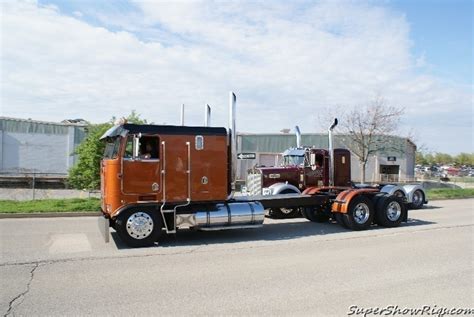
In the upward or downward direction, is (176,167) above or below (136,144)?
below

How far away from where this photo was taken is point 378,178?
51688mm

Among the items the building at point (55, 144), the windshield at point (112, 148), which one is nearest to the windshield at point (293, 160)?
the windshield at point (112, 148)

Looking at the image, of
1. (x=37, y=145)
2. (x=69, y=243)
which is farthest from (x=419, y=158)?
(x=69, y=243)

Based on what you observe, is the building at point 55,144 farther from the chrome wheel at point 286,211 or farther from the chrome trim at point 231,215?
the chrome trim at point 231,215

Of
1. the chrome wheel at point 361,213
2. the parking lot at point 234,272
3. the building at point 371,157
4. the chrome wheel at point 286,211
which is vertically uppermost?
the building at point 371,157

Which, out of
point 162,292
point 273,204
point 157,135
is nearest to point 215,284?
point 162,292

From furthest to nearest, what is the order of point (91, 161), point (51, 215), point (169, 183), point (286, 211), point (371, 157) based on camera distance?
point (371, 157), point (91, 161), point (286, 211), point (51, 215), point (169, 183)

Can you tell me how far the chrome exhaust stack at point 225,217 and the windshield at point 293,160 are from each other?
21.0 ft

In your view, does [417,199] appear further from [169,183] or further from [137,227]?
[137,227]

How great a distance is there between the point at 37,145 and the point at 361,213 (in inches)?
1624

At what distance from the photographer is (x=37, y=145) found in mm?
46375

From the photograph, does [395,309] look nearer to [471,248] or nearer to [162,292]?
[162,292]

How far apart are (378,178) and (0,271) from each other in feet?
159

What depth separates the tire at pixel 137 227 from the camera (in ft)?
32.5
